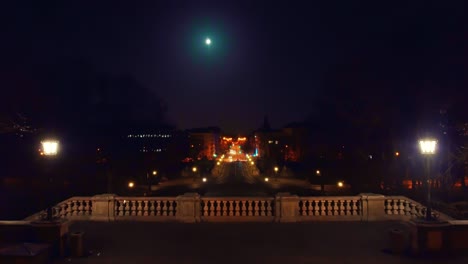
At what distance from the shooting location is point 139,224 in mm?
18312

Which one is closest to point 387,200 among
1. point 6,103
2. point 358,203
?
point 358,203

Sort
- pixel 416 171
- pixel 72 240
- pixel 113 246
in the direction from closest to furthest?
A: pixel 72 240, pixel 113 246, pixel 416 171

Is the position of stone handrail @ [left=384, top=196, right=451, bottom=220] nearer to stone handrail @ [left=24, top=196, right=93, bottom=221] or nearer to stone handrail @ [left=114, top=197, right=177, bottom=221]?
stone handrail @ [left=114, top=197, right=177, bottom=221]

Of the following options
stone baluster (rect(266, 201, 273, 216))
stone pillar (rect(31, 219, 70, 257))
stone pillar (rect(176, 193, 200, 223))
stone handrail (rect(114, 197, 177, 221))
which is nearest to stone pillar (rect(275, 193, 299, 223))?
stone baluster (rect(266, 201, 273, 216))

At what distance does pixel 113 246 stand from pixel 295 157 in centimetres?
11069

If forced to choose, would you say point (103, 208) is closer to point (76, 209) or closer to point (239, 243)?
point (76, 209)

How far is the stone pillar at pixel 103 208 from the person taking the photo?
18.8 metres

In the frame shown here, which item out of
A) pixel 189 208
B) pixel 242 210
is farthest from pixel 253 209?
pixel 189 208

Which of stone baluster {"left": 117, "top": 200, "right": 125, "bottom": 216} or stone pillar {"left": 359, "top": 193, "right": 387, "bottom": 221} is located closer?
stone pillar {"left": 359, "top": 193, "right": 387, "bottom": 221}

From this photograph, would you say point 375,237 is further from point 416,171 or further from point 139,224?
point 416,171

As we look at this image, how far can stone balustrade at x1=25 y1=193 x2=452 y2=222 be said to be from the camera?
1839 cm

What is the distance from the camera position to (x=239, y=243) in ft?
50.3

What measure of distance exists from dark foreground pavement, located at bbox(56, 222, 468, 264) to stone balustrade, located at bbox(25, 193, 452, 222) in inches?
17.2

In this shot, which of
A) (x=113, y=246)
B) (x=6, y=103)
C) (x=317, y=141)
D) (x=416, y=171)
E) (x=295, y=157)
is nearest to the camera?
(x=113, y=246)
